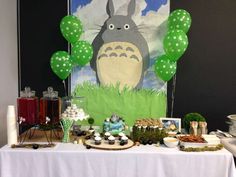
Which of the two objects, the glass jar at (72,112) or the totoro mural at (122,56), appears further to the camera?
the totoro mural at (122,56)

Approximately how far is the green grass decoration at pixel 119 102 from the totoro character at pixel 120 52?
0.08m

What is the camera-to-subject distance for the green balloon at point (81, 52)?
262 cm

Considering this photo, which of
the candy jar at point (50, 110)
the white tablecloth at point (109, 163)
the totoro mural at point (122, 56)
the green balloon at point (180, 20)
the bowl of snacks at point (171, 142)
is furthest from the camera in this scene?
the totoro mural at point (122, 56)

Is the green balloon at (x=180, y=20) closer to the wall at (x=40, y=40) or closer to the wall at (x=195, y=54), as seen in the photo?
the wall at (x=195, y=54)

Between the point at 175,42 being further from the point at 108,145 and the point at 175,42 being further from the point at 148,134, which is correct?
the point at 108,145

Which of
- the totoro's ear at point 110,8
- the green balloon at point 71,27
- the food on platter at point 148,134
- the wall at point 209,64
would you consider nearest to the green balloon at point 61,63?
the green balloon at point 71,27

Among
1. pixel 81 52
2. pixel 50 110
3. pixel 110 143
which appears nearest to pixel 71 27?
pixel 81 52

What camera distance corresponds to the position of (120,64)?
2910mm

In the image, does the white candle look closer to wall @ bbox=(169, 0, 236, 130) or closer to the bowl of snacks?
the bowl of snacks

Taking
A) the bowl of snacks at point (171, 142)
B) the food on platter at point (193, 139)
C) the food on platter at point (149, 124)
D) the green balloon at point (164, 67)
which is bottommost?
the bowl of snacks at point (171, 142)

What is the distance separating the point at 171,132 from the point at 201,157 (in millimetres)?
409

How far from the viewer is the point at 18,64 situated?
2.97 m

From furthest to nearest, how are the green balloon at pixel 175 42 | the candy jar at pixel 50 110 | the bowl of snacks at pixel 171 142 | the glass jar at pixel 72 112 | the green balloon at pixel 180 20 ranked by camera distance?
the green balloon at pixel 180 20 → the green balloon at pixel 175 42 → the candy jar at pixel 50 110 → the glass jar at pixel 72 112 → the bowl of snacks at pixel 171 142

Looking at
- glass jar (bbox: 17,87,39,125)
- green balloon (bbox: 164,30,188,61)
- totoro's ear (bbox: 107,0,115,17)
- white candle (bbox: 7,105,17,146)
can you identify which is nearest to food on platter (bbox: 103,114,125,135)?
glass jar (bbox: 17,87,39,125)
